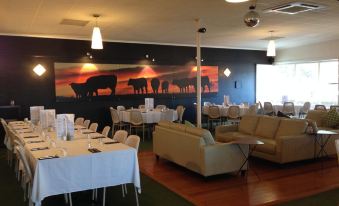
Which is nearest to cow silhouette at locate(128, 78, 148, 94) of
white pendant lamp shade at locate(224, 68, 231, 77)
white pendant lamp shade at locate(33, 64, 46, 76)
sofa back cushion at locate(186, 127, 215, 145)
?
white pendant lamp shade at locate(33, 64, 46, 76)

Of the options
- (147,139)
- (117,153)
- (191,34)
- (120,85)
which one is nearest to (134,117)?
(147,139)

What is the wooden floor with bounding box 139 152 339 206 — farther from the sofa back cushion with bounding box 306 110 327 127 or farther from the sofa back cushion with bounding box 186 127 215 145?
the sofa back cushion with bounding box 306 110 327 127

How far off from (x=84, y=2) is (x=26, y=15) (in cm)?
174

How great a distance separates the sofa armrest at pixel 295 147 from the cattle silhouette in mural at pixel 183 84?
6020 mm

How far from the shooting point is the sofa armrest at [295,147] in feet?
18.2

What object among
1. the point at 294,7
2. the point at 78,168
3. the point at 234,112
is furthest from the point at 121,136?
the point at 234,112

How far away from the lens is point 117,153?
3.76 metres

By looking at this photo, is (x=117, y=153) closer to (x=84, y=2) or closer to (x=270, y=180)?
(x=270, y=180)

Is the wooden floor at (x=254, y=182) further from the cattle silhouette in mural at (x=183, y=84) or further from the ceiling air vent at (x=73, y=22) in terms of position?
the cattle silhouette in mural at (x=183, y=84)

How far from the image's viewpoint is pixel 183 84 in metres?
11.4

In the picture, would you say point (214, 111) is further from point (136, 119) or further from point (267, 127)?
point (267, 127)

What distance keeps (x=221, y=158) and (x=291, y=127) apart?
1.91m

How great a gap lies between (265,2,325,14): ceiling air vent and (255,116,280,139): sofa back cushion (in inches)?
84.6

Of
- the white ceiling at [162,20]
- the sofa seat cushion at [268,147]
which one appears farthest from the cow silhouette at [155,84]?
the sofa seat cushion at [268,147]
